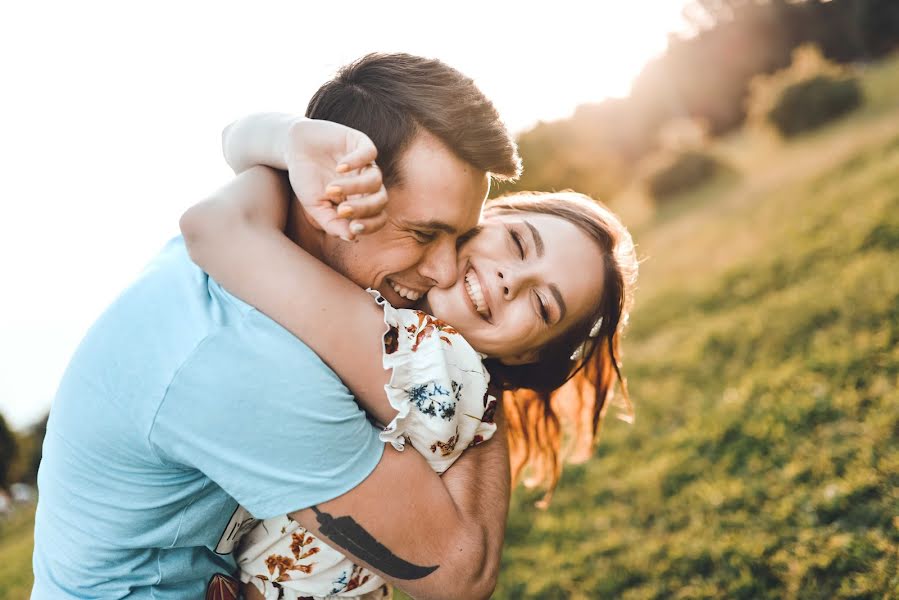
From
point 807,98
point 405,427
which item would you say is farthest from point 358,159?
point 807,98

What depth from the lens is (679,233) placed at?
43.6 feet

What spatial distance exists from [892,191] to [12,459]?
52.0 ft

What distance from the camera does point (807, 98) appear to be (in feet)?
58.7

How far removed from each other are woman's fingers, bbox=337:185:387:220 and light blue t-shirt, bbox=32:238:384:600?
0.34m

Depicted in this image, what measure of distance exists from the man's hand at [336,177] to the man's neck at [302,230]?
294 millimetres

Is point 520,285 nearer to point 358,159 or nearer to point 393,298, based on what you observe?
point 393,298

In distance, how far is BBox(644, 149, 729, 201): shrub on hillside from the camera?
18.7 metres

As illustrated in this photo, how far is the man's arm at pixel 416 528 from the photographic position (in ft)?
6.12

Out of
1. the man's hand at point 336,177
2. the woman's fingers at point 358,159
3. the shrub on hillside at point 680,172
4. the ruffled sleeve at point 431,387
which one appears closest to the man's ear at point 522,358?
the ruffled sleeve at point 431,387

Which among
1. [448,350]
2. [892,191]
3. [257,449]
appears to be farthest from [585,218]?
[892,191]

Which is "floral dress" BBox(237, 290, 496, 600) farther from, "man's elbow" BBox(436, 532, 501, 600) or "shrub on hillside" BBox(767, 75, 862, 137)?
"shrub on hillside" BBox(767, 75, 862, 137)

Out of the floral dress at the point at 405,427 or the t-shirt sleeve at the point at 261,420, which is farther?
the floral dress at the point at 405,427

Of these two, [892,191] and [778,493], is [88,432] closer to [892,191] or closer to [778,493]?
[778,493]

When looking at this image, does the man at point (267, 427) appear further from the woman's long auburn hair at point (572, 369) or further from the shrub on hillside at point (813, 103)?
the shrub on hillside at point (813, 103)
